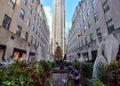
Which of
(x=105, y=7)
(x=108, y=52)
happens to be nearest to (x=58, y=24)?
(x=105, y=7)

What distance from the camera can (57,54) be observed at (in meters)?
56.4

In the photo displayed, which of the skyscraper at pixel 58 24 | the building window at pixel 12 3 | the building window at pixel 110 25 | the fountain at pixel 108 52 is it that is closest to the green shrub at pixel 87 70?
the fountain at pixel 108 52

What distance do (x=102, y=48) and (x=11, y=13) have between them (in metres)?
14.1

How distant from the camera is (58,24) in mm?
135750

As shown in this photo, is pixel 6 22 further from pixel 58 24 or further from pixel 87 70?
pixel 58 24

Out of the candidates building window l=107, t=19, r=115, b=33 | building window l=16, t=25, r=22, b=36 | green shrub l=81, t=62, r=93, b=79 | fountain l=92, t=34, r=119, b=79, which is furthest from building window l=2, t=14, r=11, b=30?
building window l=107, t=19, r=115, b=33

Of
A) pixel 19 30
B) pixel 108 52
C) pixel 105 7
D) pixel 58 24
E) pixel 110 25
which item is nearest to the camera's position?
pixel 108 52

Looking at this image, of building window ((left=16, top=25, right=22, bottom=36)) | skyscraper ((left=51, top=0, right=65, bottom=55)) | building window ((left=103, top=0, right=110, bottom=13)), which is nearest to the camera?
building window ((left=103, top=0, right=110, bottom=13))

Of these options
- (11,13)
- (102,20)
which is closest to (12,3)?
(11,13)

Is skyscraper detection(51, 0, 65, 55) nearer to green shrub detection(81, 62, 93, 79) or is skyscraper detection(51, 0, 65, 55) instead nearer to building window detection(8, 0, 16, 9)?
building window detection(8, 0, 16, 9)

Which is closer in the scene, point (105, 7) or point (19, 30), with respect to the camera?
point (105, 7)

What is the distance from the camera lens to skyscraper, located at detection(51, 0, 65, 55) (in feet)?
433

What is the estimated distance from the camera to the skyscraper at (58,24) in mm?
132125

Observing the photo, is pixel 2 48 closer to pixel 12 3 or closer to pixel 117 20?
pixel 12 3
